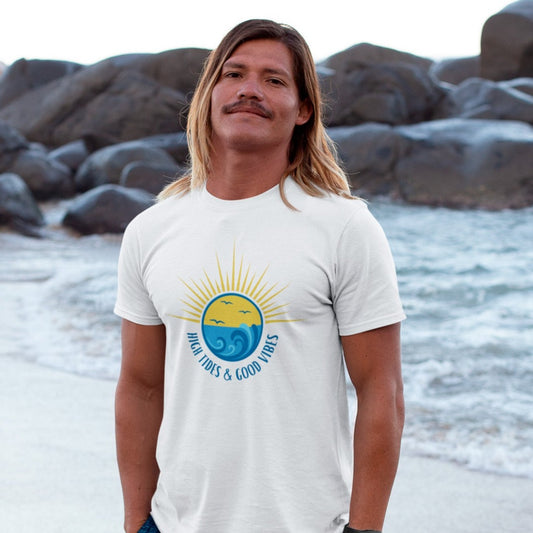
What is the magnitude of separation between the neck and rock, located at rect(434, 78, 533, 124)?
625 inches

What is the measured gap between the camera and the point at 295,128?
1.78 metres

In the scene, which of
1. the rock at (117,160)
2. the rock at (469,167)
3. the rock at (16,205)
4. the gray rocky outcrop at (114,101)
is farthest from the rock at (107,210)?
the gray rocky outcrop at (114,101)

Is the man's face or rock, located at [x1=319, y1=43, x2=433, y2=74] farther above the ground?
the man's face

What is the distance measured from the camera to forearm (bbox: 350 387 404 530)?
153 centimetres

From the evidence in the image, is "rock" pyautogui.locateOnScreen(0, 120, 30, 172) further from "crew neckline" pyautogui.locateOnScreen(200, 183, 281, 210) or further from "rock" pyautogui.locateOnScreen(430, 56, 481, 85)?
"rock" pyautogui.locateOnScreen(430, 56, 481, 85)

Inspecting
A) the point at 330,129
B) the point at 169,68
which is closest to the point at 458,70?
the point at 169,68

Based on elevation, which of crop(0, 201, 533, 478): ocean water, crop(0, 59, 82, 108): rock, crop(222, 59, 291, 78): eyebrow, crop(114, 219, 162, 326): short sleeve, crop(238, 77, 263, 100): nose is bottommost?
crop(0, 59, 82, 108): rock

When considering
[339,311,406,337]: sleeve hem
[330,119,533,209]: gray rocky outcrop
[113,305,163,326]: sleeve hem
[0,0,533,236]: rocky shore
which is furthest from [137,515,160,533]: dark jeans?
[330,119,533,209]: gray rocky outcrop

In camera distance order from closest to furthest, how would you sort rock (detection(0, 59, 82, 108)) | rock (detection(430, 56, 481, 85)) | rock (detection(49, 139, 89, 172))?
rock (detection(49, 139, 89, 172)) < rock (detection(0, 59, 82, 108)) < rock (detection(430, 56, 481, 85))

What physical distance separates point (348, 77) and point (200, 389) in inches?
715

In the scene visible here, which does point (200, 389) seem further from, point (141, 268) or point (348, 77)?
point (348, 77)

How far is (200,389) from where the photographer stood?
5.13 feet

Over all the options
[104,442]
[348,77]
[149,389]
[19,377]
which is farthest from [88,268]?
[348,77]

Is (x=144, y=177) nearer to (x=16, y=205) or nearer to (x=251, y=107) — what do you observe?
(x=16, y=205)
